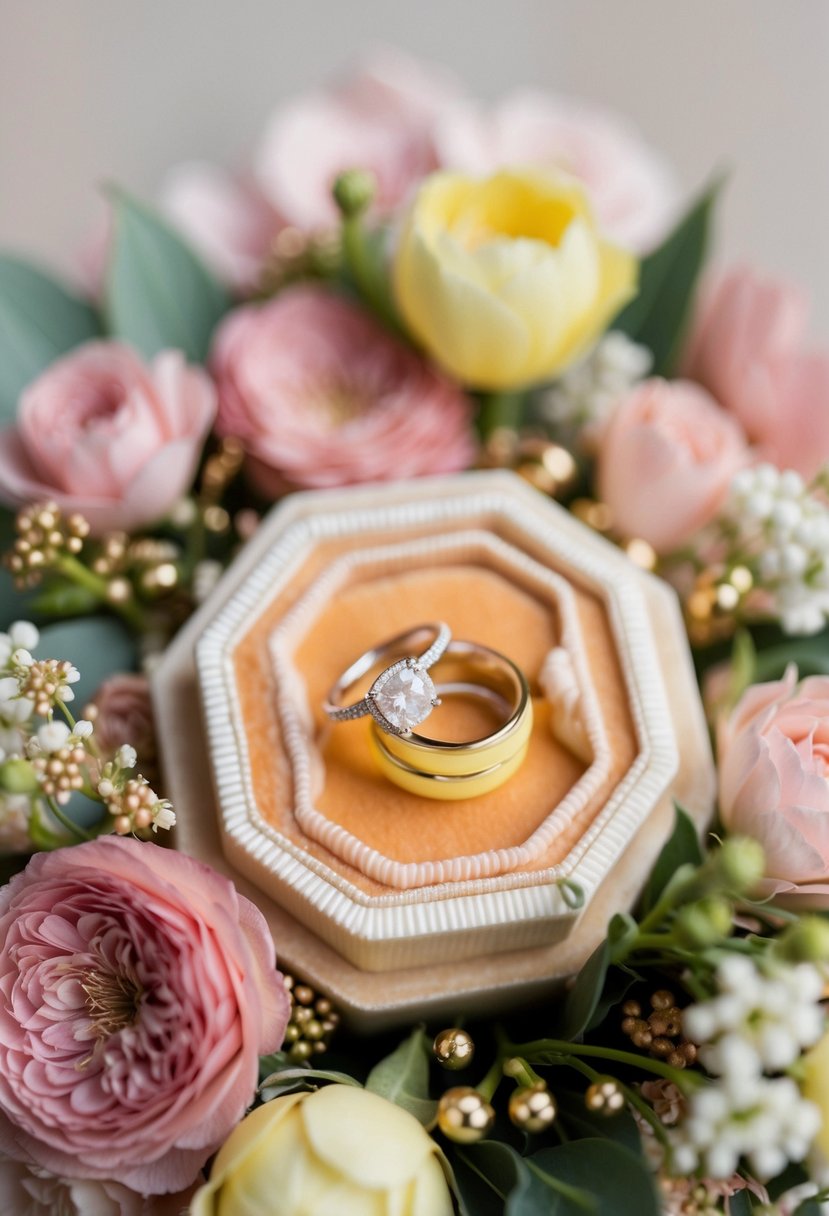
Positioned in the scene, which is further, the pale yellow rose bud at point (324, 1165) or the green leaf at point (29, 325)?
the green leaf at point (29, 325)

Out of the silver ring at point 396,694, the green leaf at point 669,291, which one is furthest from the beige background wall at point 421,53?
the silver ring at point 396,694

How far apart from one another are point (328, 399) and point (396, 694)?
32cm

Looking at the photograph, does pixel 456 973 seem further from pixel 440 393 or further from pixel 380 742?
pixel 440 393

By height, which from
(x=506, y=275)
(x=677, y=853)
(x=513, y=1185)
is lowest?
(x=513, y=1185)

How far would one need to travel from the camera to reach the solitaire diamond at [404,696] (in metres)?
0.67

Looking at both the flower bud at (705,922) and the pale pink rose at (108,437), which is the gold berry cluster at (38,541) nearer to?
the pale pink rose at (108,437)

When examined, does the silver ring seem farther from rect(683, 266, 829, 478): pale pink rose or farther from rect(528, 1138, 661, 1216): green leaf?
rect(683, 266, 829, 478): pale pink rose

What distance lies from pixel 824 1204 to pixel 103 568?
0.58 m

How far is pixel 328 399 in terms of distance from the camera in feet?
2.99

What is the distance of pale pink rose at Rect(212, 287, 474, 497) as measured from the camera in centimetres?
84

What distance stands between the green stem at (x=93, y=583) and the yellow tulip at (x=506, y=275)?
290 mm

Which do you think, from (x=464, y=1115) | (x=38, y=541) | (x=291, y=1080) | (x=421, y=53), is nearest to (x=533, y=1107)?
(x=464, y=1115)

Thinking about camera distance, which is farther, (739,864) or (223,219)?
(223,219)

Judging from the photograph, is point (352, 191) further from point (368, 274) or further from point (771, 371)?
point (771, 371)
